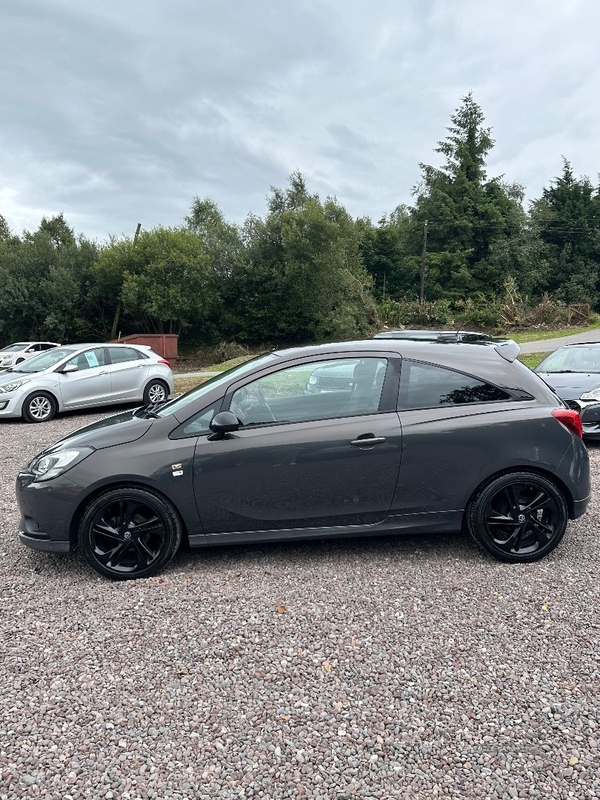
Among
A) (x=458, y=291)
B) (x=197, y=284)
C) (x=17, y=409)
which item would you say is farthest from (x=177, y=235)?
(x=17, y=409)

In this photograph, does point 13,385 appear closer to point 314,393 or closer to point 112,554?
point 112,554

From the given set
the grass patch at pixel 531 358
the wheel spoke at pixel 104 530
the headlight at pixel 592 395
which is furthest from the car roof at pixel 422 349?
the grass patch at pixel 531 358

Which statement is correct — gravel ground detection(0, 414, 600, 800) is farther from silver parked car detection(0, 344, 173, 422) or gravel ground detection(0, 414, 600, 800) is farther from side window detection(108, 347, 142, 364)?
side window detection(108, 347, 142, 364)

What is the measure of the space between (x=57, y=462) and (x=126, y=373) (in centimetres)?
760

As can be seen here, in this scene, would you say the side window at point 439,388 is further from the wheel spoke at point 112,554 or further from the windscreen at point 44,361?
the windscreen at point 44,361

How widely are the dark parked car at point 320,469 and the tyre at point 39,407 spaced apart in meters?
6.74

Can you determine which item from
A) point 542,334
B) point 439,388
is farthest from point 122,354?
point 542,334

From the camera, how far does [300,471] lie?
11.5 feet

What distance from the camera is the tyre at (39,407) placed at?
979cm

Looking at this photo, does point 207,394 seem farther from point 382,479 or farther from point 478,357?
point 478,357

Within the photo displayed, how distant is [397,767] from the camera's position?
2020 mm


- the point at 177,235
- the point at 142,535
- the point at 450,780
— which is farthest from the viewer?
the point at 177,235

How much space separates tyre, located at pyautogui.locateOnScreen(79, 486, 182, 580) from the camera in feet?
11.4

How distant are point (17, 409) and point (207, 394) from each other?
24.2ft
